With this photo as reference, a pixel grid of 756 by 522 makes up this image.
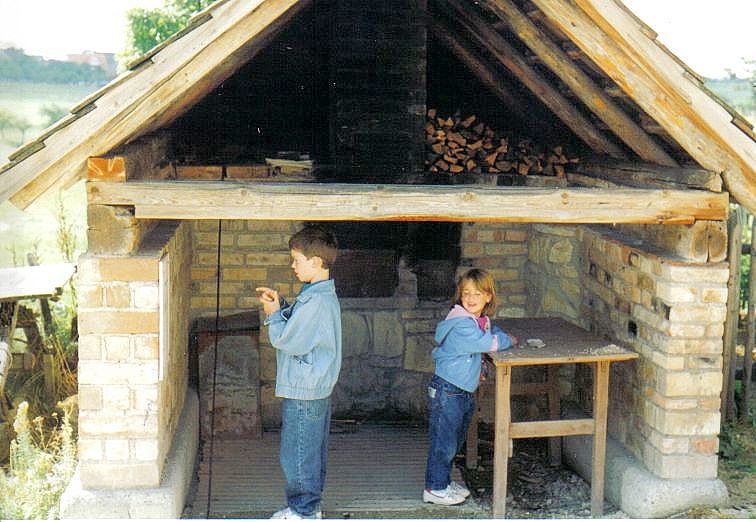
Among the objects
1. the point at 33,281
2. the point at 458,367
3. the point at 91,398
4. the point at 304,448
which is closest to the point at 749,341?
the point at 458,367

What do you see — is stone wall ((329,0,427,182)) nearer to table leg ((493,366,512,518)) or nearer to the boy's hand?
the boy's hand

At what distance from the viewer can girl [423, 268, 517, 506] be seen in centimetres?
502

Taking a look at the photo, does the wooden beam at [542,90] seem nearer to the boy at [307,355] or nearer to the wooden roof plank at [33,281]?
the boy at [307,355]

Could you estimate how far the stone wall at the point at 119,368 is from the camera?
4.35 m

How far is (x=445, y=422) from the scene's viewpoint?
17.0 ft

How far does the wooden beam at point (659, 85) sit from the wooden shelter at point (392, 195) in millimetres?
11

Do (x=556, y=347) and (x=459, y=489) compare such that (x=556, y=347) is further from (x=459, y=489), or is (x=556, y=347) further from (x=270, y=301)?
(x=270, y=301)

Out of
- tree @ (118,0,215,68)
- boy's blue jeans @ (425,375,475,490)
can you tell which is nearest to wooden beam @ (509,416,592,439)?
boy's blue jeans @ (425,375,475,490)

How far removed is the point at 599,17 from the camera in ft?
13.6

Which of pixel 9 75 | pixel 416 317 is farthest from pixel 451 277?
pixel 9 75

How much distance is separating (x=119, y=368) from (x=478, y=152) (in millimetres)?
3444

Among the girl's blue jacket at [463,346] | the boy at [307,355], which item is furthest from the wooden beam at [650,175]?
the boy at [307,355]

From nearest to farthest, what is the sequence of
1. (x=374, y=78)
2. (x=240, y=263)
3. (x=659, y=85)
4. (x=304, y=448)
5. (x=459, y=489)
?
(x=659, y=85), (x=304, y=448), (x=459, y=489), (x=374, y=78), (x=240, y=263)

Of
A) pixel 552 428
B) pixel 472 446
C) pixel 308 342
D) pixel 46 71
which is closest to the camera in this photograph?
pixel 308 342
